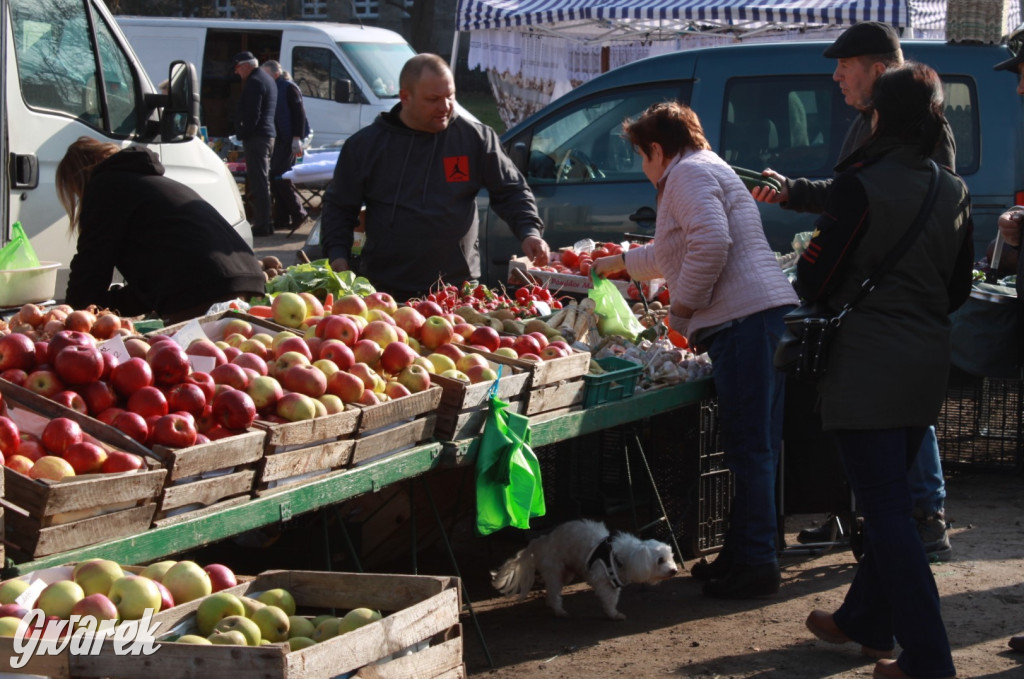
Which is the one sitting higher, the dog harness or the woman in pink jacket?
the woman in pink jacket

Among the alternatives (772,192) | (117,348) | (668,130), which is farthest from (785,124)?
(117,348)

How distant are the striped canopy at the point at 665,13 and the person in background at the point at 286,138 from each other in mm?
3170

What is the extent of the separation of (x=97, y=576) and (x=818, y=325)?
2209 mm

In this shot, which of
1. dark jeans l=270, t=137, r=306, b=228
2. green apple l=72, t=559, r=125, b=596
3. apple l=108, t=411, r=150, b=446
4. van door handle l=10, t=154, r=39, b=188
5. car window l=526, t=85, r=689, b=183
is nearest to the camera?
green apple l=72, t=559, r=125, b=596

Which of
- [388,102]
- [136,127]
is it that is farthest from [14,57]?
[388,102]

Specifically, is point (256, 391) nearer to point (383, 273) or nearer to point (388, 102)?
point (383, 273)

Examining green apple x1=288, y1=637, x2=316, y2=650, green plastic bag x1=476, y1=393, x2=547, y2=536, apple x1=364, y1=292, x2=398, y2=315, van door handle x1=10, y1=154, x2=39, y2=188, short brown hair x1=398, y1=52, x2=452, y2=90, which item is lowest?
green plastic bag x1=476, y1=393, x2=547, y2=536

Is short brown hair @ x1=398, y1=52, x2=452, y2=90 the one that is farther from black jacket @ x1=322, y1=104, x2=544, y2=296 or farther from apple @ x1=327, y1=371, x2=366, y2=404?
apple @ x1=327, y1=371, x2=366, y2=404

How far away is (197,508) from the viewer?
10.3 ft

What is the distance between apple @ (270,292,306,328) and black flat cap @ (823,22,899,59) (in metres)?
2.47

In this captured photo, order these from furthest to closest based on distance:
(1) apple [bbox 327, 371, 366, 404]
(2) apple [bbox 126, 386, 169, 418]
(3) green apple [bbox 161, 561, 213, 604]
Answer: (1) apple [bbox 327, 371, 366, 404] < (2) apple [bbox 126, 386, 169, 418] < (3) green apple [bbox 161, 561, 213, 604]

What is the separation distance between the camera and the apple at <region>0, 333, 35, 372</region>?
3.39 metres

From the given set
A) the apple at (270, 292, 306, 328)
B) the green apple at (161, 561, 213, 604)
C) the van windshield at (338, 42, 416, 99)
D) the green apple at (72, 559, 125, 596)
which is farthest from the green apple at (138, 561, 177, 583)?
the van windshield at (338, 42, 416, 99)

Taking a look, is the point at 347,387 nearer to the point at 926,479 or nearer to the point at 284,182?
the point at 926,479
